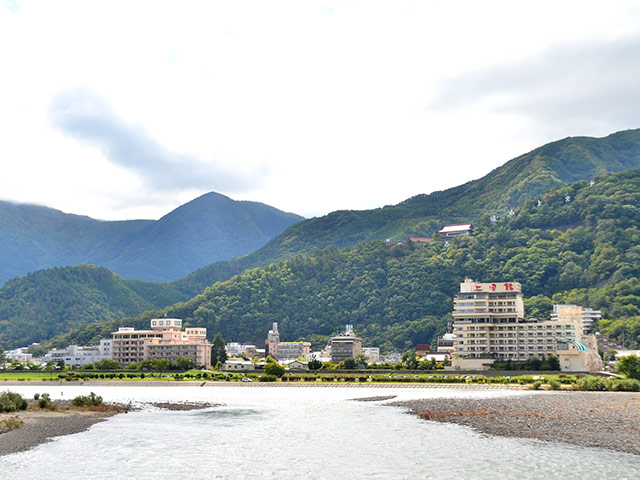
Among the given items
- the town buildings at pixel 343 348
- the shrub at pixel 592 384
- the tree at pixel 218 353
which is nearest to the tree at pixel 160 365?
the tree at pixel 218 353

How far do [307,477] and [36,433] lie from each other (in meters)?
22.5

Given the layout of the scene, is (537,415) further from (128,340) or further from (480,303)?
(128,340)

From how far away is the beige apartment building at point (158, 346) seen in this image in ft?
486

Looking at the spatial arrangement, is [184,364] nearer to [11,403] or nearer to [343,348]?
[343,348]

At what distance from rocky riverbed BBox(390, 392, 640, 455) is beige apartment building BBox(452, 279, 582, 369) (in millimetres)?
51089

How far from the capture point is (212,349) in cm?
15050

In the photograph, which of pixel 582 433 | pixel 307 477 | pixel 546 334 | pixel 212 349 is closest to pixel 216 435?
pixel 307 477

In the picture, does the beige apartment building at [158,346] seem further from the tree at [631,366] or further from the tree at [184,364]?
the tree at [631,366]

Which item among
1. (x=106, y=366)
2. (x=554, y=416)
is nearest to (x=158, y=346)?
(x=106, y=366)

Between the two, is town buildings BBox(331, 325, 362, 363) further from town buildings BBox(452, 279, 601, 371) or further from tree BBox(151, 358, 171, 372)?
tree BBox(151, 358, 171, 372)

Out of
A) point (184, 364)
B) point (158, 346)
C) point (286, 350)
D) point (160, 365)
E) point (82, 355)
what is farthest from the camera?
point (286, 350)

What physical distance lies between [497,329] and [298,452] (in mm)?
94593

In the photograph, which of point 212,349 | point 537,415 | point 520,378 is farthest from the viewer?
point 212,349

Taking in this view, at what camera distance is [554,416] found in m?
55.0
